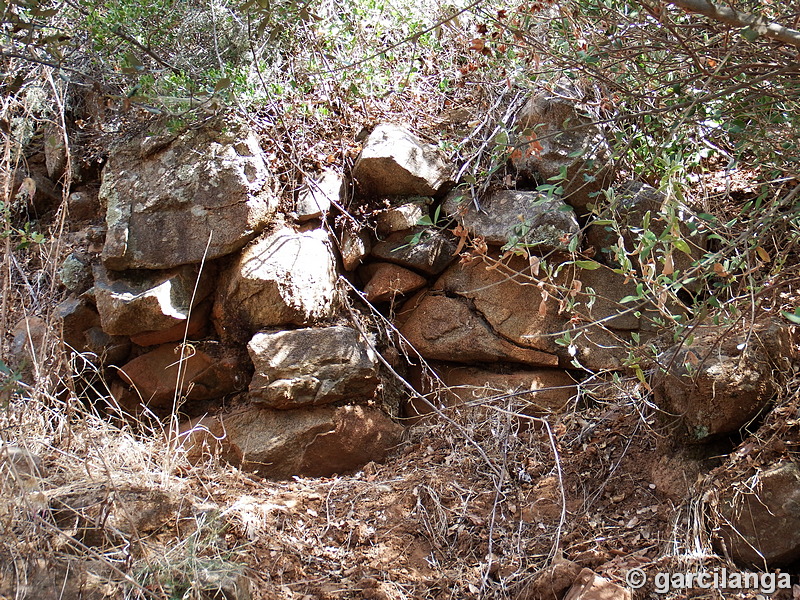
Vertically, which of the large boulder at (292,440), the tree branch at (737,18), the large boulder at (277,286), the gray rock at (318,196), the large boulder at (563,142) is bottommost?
the large boulder at (292,440)

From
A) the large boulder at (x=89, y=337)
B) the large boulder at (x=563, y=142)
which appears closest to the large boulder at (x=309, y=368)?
the large boulder at (x=89, y=337)

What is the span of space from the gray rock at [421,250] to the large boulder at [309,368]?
0.59m

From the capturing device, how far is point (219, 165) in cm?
416

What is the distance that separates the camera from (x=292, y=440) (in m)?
3.89

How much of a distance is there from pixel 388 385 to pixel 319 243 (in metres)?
0.95

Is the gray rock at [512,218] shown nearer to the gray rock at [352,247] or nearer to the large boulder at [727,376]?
the gray rock at [352,247]

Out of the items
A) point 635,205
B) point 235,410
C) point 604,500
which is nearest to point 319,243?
point 235,410

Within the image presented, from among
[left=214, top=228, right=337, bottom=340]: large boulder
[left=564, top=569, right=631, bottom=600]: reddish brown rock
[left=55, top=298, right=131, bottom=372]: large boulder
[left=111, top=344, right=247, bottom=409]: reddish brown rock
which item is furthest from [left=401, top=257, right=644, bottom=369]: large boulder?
[left=55, top=298, right=131, bottom=372]: large boulder

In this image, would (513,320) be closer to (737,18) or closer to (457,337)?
(457,337)

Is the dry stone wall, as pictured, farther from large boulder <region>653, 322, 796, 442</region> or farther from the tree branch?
the tree branch

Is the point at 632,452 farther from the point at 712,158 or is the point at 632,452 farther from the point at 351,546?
the point at 712,158

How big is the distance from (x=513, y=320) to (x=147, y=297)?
2099 mm

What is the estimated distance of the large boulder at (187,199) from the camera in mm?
4055

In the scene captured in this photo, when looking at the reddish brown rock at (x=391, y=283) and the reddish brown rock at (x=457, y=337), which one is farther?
the reddish brown rock at (x=391, y=283)
